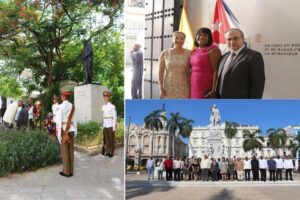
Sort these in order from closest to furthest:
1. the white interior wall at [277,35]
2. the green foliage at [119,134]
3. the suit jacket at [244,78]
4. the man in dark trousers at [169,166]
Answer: the man in dark trousers at [169,166] → the suit jacket at [244,78] → the white interior wall at [277,35] → the green foliage at [119,134]

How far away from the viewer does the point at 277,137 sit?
120 inches

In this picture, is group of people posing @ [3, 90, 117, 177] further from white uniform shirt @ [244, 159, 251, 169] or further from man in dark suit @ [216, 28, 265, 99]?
white uniform shirt @ [244, 159, 251, 169]

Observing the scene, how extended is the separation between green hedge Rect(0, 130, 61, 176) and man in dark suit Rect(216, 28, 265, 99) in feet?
7.33

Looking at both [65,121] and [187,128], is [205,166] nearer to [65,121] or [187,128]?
[187,128]

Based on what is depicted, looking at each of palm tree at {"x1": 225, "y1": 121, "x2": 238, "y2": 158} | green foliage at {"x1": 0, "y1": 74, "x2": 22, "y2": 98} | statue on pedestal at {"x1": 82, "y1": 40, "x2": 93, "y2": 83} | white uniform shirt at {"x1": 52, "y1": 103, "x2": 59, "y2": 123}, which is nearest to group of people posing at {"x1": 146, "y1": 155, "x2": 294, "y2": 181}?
palm tree at {"x1": 225, "y1": 121, "x2": 238, "y2": 158}

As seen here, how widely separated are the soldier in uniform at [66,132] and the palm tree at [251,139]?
2136mm

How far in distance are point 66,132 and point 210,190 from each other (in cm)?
204

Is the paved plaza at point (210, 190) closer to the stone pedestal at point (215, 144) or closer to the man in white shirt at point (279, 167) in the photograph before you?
the man in white shirt at point (279, 167)

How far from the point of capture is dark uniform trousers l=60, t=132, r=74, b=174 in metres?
4.57

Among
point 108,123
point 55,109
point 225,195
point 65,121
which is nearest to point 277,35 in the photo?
point 225,195

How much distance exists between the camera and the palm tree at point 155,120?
9.89 feet

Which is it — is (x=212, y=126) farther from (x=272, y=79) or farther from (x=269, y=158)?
Result: (x=272, y=79)

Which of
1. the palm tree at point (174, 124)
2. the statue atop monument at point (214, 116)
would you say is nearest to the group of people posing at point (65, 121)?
the palm tree at point (174, 124)

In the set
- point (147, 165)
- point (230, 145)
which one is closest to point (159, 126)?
point (147, 165)
